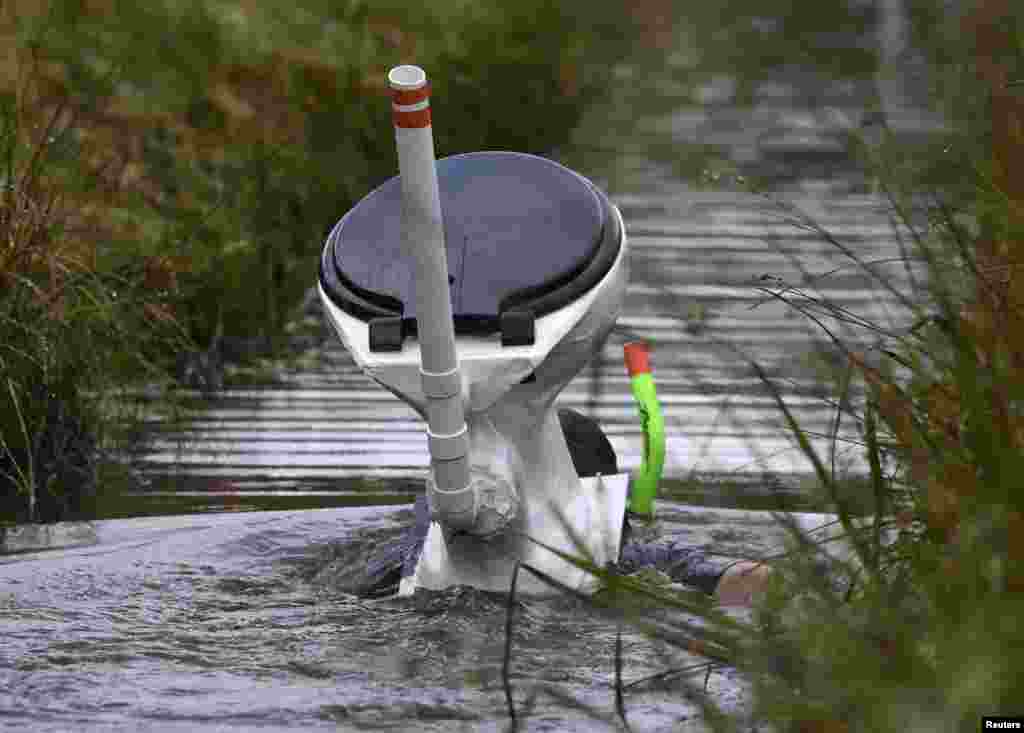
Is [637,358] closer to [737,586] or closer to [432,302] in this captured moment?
[737,586]

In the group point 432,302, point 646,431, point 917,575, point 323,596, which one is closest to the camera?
point 917,575

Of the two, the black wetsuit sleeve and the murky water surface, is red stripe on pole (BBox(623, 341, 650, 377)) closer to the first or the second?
the murky water surface

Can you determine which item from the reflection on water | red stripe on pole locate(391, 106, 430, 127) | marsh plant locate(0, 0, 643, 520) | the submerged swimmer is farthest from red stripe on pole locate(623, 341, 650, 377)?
marsh plant locate(0, 0, 643, 520)

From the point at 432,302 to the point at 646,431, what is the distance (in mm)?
1287

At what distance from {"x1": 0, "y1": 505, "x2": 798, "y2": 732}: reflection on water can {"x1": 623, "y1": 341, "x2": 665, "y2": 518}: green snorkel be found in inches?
16.1

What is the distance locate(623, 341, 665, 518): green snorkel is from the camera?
5.20m

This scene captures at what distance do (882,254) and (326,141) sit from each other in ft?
10.1

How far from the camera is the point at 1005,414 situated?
10.8 ft

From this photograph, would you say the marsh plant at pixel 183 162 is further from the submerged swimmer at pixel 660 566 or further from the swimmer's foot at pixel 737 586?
the swimmer's foot at pixel 737 586

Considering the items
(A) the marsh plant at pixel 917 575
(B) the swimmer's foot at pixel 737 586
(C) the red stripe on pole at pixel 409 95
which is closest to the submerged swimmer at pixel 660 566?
(B) the swimmer's foot at pixel 737 586

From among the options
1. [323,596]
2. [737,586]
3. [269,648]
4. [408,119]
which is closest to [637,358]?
[737,586]

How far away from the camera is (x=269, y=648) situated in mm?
4504

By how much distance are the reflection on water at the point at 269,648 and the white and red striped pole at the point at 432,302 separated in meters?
0.33

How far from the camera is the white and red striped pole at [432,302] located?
3.96 m
